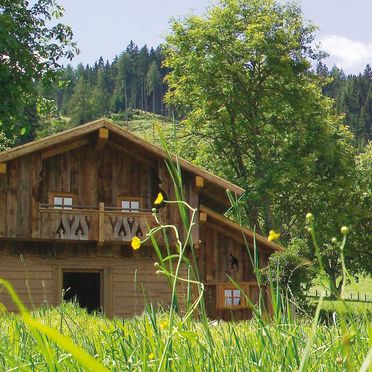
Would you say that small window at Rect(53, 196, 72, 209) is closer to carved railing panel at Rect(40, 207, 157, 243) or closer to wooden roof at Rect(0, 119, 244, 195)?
carved railing panel at Rect(40, 207, 157, 243)

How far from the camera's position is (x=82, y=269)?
22328 mm

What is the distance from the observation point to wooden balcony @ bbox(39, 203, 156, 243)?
839 inches

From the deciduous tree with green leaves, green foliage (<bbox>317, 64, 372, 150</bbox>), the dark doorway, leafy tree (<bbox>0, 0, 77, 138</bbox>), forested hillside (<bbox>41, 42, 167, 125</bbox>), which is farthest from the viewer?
forested hillside (<bbox>41, 42, 167, 125</bbox>)

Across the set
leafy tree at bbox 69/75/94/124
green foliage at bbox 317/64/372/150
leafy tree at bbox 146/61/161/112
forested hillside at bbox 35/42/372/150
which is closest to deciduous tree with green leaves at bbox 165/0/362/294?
Result: green foliage at bbox 317/64/372/150

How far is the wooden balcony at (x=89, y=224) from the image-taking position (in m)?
21.3

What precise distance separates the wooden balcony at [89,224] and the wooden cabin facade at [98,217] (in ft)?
0.09

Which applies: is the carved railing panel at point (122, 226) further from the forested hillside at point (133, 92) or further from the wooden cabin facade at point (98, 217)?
the forested hillside at point (133, 92)

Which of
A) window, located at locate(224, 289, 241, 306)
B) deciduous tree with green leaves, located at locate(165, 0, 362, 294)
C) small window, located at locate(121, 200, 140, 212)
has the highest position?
deciduous tree with green leaves, located at locate(165, 0, 362, 294)

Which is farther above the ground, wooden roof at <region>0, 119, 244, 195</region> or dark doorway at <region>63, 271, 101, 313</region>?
wooden roof at <region>0, 119, 244, 195</region>

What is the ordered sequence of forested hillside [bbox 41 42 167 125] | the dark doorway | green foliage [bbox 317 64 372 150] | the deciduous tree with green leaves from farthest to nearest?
forested hillside [bbox 41 42 167 125] < green foliage [bbox 317 64 372 150] < the deciduous tree with green leaves < the dark doorway

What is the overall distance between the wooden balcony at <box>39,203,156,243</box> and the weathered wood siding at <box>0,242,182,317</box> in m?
0.94

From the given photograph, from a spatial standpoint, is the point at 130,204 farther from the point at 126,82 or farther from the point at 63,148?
the point at 126,82

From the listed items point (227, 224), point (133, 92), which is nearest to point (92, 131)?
point (227, 224)

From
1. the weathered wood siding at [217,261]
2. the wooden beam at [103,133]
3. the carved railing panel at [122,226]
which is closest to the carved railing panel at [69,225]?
the carved railing panel at [122,226]
